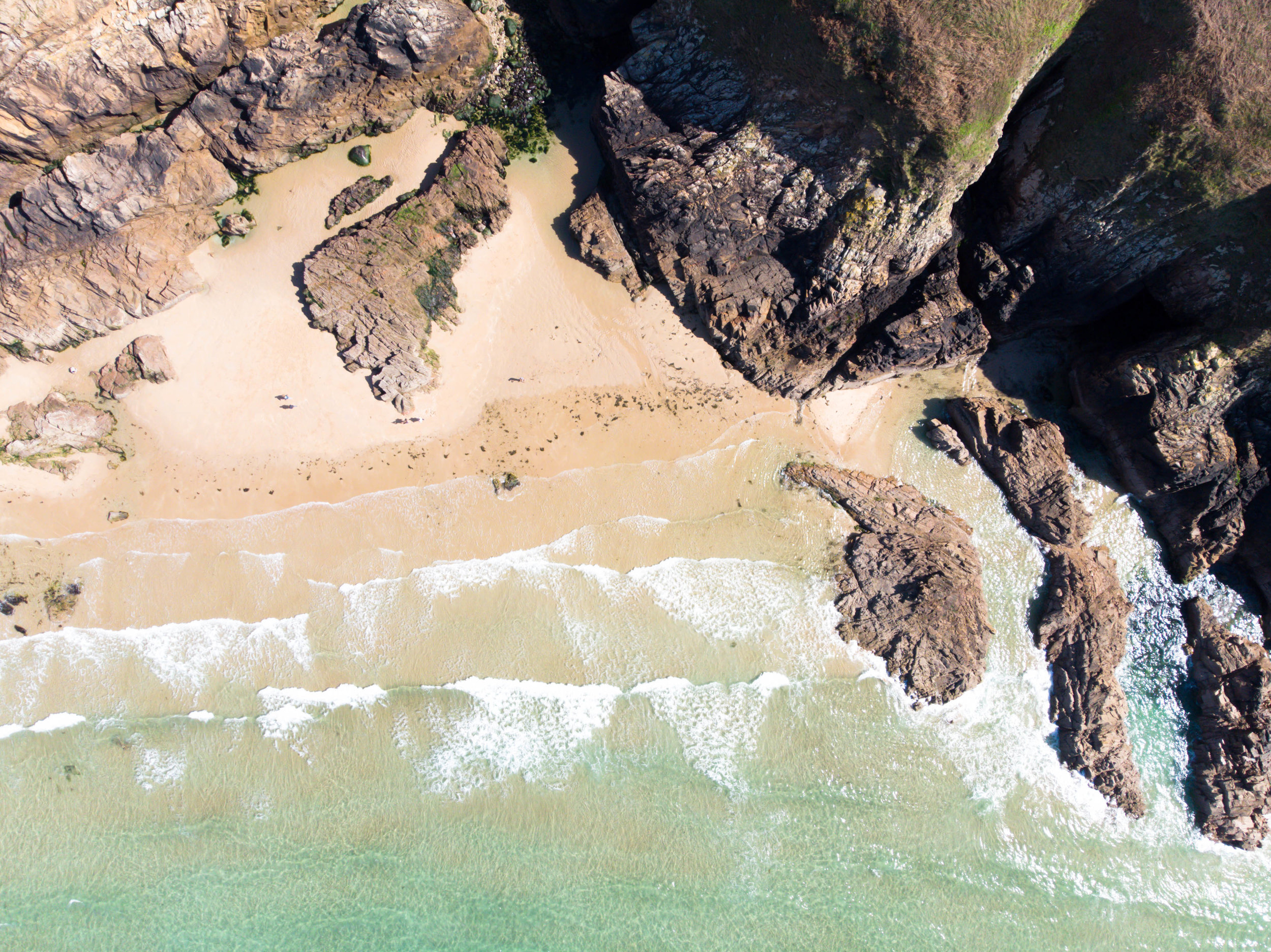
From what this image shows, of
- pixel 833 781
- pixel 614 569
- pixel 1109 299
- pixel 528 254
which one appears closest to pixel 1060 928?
pixel 833 781

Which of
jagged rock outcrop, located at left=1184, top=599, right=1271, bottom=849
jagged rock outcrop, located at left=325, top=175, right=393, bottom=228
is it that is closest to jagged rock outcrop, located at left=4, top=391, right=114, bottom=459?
jagged rock outcrop, located at left=325, top=175, right=393, bottom=228

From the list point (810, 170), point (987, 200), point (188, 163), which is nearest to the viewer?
point (810, 170)

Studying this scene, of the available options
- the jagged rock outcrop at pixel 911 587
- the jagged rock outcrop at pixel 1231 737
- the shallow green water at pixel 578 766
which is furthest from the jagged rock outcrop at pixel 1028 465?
the jagged rock outcrop at pixel 1231 737

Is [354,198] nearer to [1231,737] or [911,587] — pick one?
[911,587]

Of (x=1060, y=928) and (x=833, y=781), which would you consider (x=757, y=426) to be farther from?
(x=1060, y=928)

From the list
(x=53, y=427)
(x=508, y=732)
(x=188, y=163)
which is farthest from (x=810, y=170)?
(x=53, y=427)

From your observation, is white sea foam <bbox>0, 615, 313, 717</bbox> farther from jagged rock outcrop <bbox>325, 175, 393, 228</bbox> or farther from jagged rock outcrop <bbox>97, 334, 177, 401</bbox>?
jagged rock outcrop <bbox>325, 175, 393, 228</bbox>

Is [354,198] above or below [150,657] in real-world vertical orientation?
above
